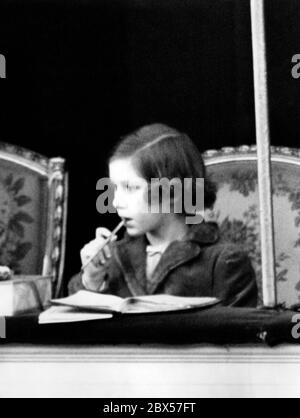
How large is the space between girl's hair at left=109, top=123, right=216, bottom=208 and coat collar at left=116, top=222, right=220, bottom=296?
5cm

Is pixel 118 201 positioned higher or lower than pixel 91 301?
higher

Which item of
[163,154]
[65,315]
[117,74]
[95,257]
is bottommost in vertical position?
[65,315]

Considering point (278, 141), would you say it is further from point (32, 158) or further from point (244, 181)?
point (32, 158)

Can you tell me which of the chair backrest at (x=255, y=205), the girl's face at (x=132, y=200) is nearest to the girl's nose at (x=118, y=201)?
the girl's face at (x=132, y=200)

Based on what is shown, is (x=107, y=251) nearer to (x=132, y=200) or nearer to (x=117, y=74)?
(x=132, y=200)

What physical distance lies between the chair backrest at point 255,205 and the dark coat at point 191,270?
0.08ft

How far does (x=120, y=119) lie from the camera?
1.48 meters

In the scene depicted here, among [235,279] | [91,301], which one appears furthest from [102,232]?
[235,279]

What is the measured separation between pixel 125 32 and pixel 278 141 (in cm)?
33

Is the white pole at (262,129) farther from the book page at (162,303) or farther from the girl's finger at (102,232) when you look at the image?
the girl's finger at (102,232)

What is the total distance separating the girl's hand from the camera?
1.47 m

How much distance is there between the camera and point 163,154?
1.47 meters

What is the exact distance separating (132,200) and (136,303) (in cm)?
18

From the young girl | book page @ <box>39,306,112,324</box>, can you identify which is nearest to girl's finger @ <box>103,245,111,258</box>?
the young girl
